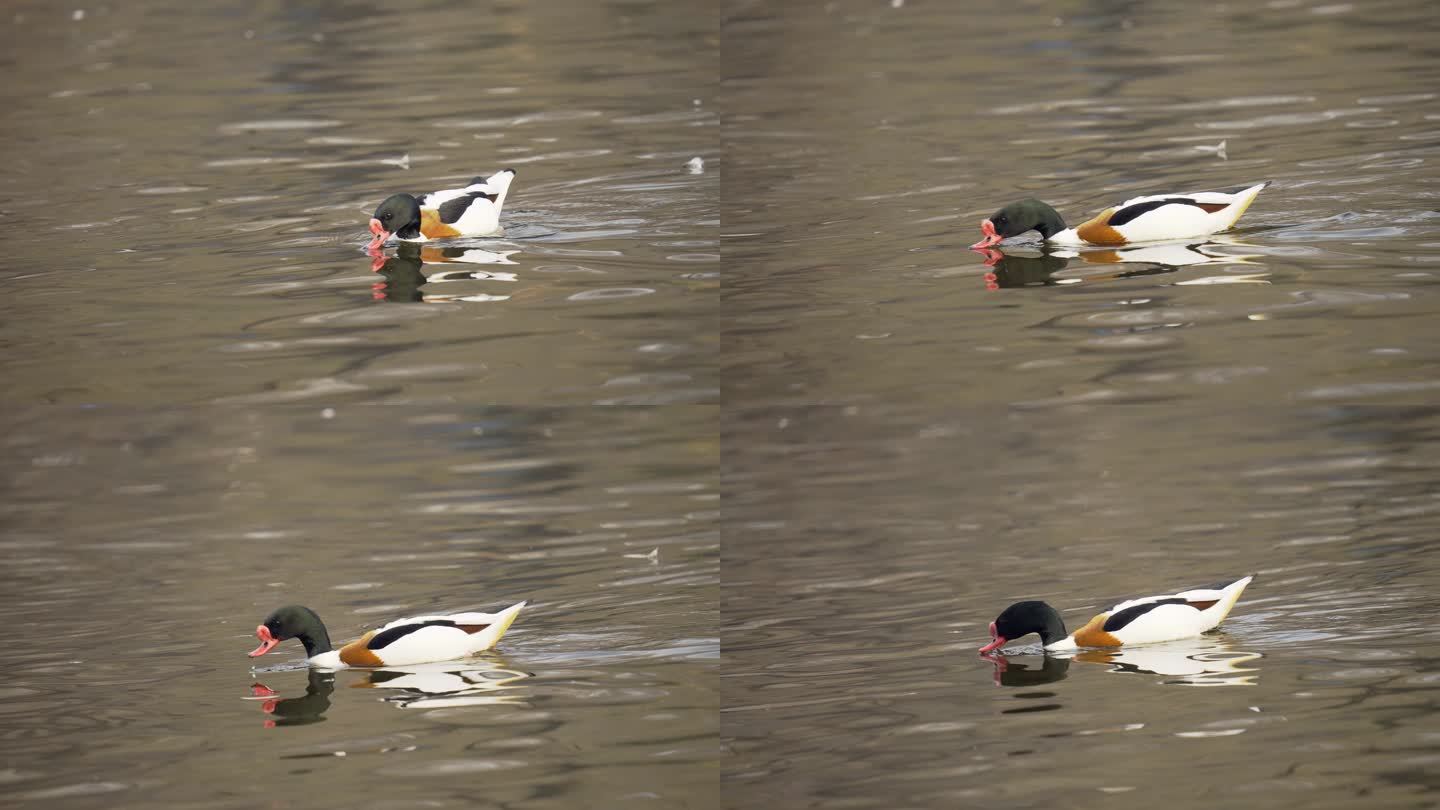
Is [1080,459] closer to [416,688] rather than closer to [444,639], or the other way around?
[444,639]

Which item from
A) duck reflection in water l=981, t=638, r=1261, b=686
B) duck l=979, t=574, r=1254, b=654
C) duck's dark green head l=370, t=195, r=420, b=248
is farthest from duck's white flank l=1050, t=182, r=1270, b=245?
duck's dark green head l=370, t=195, r=420, b=248

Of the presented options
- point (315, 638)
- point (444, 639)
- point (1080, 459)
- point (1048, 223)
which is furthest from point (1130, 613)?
point (315, 638)

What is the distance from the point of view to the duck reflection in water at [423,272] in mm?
10367

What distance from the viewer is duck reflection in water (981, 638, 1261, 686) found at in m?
8.23

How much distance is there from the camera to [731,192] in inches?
480

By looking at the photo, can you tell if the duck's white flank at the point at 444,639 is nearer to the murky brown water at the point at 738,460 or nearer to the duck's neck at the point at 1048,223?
the murky brown water at the point at 738,460

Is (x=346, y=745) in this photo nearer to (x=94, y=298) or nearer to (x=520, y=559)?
(x=520, y=559)

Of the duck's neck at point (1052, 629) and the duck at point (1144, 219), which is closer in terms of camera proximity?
the duck's neck at point (1052, 629)

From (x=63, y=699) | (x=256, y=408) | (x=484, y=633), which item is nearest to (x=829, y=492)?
(x=484, y=633)

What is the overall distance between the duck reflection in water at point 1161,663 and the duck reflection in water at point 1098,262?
6.67 feet

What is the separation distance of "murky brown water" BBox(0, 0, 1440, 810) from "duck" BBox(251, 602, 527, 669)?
0.60 feet

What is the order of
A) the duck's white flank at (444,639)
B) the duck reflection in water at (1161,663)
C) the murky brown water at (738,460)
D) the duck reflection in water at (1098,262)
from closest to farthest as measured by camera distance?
the murky brown water at (738,460)
the duck reflection in water at (1161,663)
the duck's white flank at (444,639)
the duck reflection in water at (1098,262)

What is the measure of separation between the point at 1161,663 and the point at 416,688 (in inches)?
139

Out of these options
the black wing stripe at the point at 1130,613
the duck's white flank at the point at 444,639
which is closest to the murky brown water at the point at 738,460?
the duck's white flank at the point at 444,639
